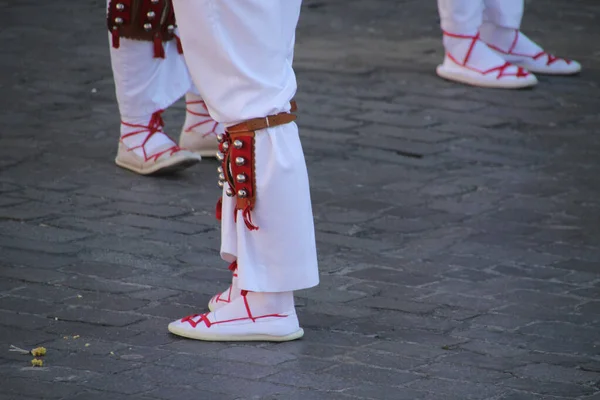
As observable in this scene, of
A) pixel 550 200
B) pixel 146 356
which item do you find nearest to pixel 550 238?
pixel 550 200

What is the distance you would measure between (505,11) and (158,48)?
247cm

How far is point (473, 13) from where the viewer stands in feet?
21.9

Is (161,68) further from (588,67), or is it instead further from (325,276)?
(588,67)

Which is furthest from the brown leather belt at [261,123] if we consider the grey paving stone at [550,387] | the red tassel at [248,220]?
the grey paving stone at [550,387]

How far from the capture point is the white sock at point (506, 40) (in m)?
6.95

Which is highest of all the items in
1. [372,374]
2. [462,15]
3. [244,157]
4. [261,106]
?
[261,106]

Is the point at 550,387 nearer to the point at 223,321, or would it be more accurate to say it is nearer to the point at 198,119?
the point at 223,321

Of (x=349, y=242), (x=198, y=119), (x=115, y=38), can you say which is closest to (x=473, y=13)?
(x=198, y=119)

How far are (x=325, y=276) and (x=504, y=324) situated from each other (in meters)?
0.65

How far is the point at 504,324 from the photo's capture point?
146 inches

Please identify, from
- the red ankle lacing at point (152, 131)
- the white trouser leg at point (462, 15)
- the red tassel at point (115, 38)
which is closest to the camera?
the red tassel at point (115, 38)

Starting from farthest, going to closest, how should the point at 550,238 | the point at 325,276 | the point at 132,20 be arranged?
1. the point at 132,20
2. the point at 550,238
3. the point at 325,276

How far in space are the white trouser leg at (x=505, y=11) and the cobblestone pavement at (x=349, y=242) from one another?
1.35 ft

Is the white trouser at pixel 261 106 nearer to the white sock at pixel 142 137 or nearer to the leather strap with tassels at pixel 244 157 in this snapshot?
the leather strap with tassels at pixel 244 157
